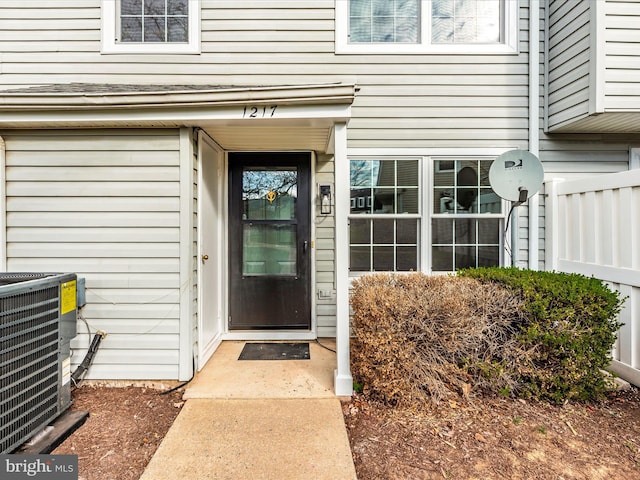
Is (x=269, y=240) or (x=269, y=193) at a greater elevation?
(x=269, y=193)

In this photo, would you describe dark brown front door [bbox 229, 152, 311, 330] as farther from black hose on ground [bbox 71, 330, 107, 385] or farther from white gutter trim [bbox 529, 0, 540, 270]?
white gutter trim [bbox 529, 0, 540, 270]

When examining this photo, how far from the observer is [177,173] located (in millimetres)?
2814

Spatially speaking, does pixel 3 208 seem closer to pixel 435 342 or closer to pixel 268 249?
pixel 268 249

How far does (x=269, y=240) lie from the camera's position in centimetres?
390

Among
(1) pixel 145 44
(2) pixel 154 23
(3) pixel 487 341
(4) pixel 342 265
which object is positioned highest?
(2) pixel 154 23

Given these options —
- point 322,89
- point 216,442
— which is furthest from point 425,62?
point 216,442

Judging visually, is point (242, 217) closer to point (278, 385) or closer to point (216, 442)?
point (278, 385)

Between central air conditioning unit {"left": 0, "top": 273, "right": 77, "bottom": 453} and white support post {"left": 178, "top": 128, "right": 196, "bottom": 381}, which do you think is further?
white support post {"left": 178, "top": 128, "right": 196, "bottom": 381}

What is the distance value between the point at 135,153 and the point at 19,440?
2.12 metres

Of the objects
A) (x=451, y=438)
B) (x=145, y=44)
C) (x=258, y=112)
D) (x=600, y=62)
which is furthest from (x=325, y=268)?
(x=600, y=62)

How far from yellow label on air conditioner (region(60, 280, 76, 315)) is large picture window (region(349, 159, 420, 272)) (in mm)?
2560

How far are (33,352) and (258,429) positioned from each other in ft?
4.90

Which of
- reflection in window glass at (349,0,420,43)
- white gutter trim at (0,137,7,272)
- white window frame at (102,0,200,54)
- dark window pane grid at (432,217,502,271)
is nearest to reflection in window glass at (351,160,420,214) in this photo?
dark window pane grid at (432,217,502,271)

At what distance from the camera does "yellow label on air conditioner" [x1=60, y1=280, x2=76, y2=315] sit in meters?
2.32
